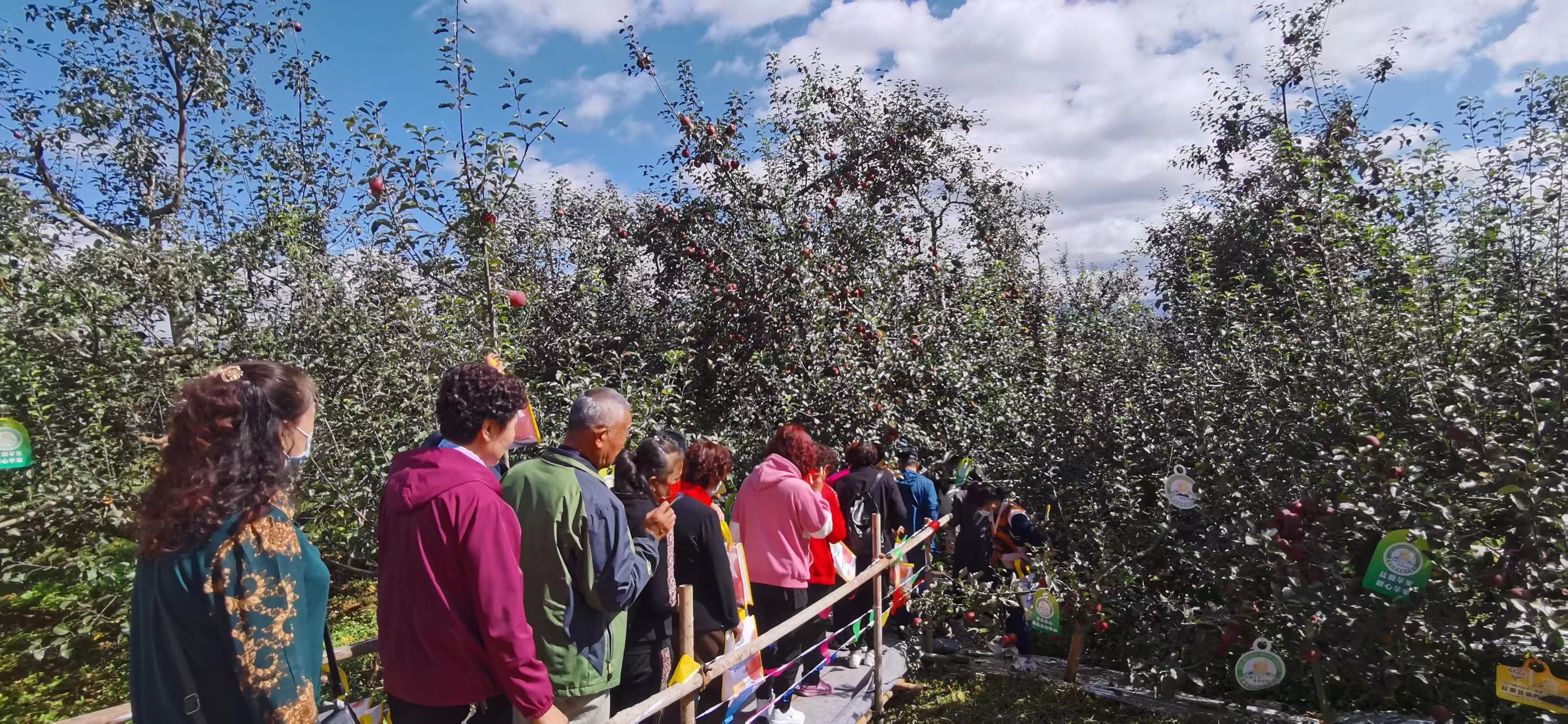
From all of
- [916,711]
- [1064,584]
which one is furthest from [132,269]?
[1064,584]

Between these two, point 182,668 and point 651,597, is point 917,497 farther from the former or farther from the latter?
point 182,668

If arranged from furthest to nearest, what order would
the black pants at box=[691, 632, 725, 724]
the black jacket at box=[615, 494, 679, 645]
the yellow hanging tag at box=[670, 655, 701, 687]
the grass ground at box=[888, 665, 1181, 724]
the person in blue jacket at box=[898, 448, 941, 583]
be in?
the person in blue jacket at box=[898, 448, 941, 583]
the grass ground at box=[888, 665, 1181, 724]
the black pants at box=[691, 632, 725, 724]
the black jacket at box=[615, 494, 679, 645]
the yellow hanging tag at box=[670, 655, 701, 687]

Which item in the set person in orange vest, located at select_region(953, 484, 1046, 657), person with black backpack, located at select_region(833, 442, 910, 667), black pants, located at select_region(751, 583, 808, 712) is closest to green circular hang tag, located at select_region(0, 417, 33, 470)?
black pants, located at select_region(751, 583, 808, 712)

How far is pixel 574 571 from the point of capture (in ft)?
8.17

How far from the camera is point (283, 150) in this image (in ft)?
24.8

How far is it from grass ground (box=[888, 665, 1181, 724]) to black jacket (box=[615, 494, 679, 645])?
2349 millimetres

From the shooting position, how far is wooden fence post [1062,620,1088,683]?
4738 millimetres

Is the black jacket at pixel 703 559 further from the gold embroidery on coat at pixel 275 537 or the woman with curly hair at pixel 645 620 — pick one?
the gold embroidery on coat at pixel 275 537

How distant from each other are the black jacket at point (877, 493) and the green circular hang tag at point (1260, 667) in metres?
2.24

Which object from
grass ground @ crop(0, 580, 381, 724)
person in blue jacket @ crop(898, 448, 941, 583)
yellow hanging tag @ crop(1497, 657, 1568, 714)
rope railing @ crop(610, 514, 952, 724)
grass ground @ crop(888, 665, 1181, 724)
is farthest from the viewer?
person in blue jacket @ crop(898, 448, 941, 583)

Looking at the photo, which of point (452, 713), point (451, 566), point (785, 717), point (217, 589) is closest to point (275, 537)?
point (217, 589)

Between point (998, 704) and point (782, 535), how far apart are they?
6.26ft

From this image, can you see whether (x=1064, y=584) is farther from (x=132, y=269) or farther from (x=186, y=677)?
(x=132, y=269)

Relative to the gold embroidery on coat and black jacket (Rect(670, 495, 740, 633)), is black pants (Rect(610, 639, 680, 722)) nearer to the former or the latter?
black jacket (Rect(670, 495, 740, 633))
